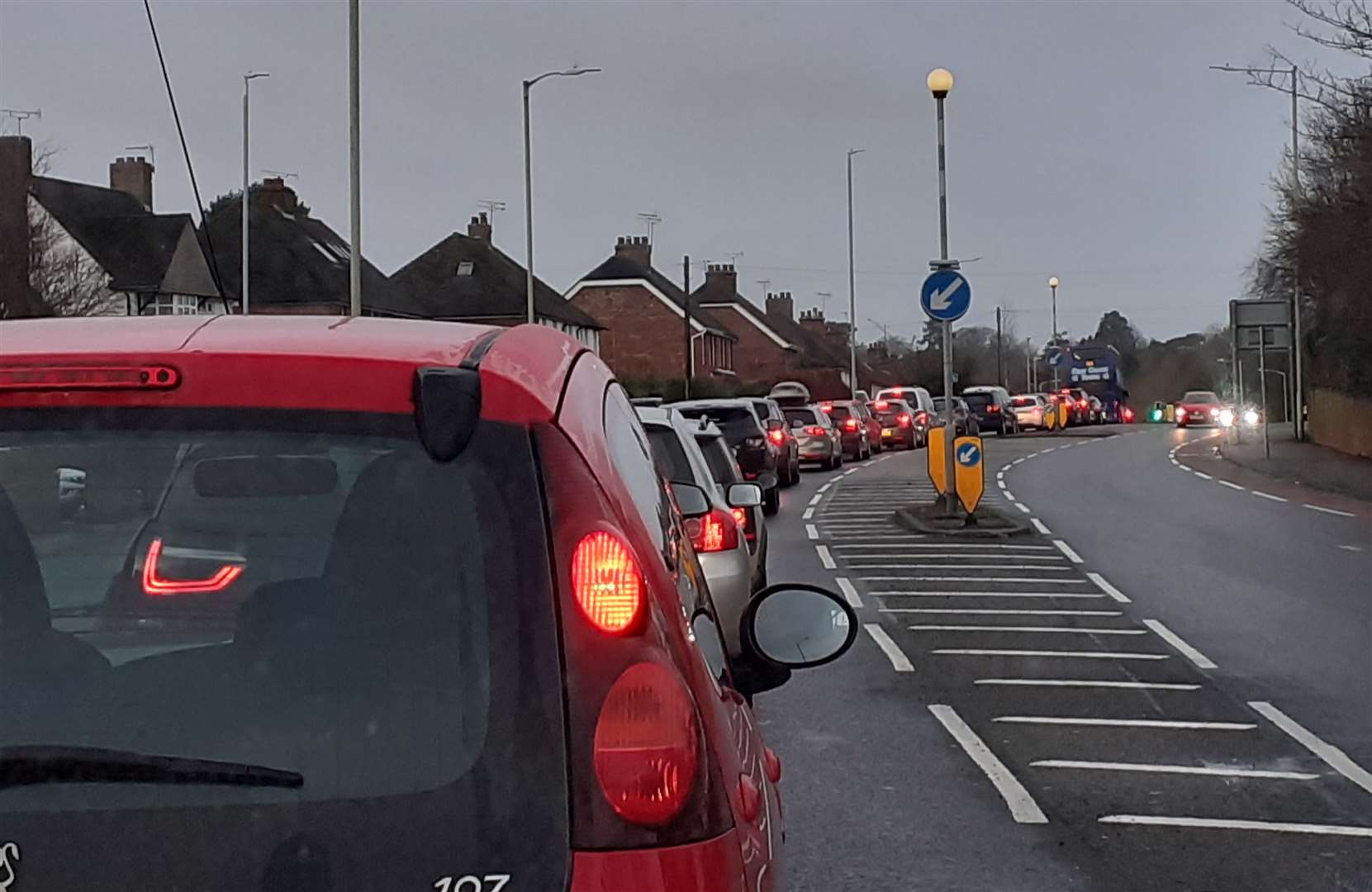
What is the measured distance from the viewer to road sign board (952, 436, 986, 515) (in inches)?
769

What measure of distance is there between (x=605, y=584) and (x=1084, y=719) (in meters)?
7.02

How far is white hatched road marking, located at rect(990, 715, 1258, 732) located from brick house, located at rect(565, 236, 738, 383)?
72252mm

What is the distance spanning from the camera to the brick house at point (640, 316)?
8275 cm

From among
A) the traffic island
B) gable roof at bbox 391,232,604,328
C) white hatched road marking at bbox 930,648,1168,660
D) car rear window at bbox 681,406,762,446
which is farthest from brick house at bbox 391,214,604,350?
white hatched road marking at bbox 930,648,1168,660

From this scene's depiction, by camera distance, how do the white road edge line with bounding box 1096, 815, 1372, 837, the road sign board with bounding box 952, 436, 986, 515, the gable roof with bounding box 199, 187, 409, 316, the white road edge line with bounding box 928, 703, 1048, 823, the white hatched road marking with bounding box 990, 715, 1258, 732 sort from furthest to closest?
the gable roof with bounding box 199, 187, 409, 316
the road sign board with bounding box 952, 436, 986, 515
the white hatched road marking with bounding box 990, 715, 1258, 732
the white road edge line with bounding box 928, 703, 1048, 823
the white road edge line with bounding box 1096, 815, 1372, 837

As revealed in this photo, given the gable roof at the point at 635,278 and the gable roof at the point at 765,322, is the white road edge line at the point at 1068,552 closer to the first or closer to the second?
the gable roof at the point at 635,278

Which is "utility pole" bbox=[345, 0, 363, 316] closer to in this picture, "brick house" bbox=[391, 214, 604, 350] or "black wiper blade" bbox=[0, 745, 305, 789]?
"black wiper blade" bbox=[0, 745, 305, 789]

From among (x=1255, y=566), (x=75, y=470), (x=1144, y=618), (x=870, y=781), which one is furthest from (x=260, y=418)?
(x=1255, y=566)

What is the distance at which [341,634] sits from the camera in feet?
7.01

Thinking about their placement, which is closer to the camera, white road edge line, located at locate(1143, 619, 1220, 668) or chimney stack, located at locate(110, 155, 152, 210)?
white road edge line, located at locate(1143, 619, 1220, 668)

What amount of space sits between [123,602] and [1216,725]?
710 centimetres

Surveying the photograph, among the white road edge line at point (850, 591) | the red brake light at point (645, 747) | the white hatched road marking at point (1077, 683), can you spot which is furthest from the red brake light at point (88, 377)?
the white road edge line at point (850, 591)

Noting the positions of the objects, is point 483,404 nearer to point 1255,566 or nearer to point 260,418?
point 260,418

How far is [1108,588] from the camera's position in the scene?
1459 cm
